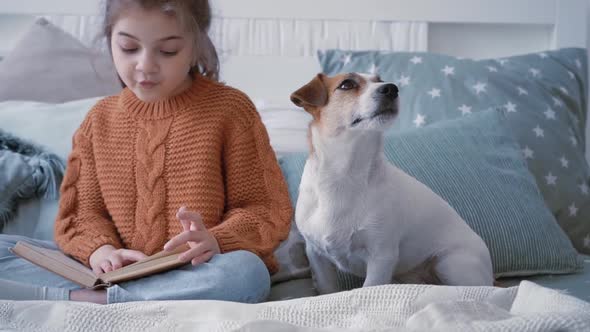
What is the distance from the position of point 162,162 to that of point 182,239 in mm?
241

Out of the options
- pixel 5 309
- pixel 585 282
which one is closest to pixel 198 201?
pixel 5 309

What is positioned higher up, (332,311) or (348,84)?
(348,84)

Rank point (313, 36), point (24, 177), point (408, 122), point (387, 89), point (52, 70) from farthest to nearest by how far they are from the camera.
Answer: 1. point (313, 36)
2. point (52, 70)
3. point (408, 122)
4. point (24, 177)
5. point (387, 89)

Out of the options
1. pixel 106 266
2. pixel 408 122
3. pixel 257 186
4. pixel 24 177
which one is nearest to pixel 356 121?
pixel 257 186

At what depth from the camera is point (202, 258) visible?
1176 mm

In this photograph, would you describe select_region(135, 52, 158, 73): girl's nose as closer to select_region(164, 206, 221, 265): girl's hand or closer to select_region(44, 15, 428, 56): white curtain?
select_region(164, 206, 221, 265): girl's hand

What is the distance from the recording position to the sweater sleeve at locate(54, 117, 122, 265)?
1344 mm

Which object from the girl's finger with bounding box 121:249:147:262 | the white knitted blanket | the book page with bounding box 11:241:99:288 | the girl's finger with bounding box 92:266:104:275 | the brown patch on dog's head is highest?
the brown patch on dog's head

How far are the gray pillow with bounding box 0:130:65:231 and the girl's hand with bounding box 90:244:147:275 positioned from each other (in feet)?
1.11

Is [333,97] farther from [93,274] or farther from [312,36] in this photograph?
[312,36]

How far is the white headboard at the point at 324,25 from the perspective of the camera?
6.89ft

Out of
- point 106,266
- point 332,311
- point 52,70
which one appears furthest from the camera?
point 52,70

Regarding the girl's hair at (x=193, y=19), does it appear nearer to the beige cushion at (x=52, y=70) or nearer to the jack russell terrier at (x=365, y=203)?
the jack russell terrier at (x=365, y=203)

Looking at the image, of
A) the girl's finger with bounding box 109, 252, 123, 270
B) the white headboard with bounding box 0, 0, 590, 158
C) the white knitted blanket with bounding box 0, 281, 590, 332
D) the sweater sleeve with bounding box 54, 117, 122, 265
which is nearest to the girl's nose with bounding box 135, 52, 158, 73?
the sweater sleeve with bounding box 54, 117, 122, 265
